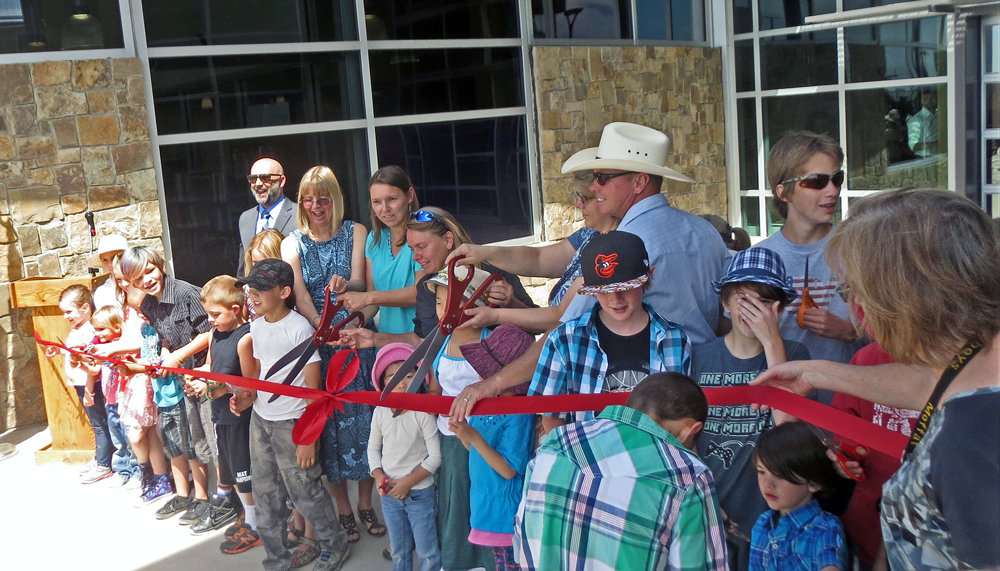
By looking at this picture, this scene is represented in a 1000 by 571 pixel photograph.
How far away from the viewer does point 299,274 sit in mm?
4254

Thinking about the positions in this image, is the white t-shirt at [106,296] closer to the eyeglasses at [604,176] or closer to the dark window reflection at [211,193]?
the dark window reflection at [211,193]

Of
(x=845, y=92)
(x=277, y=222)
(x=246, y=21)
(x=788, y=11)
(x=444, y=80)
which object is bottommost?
(x=277, y=222)

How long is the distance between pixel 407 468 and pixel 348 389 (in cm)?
111

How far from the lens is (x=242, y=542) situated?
4.23 m

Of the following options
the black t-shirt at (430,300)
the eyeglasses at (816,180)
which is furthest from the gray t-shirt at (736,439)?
the black t-shirt at (430,300)

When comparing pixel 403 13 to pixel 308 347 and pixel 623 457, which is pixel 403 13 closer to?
pixel 308 347

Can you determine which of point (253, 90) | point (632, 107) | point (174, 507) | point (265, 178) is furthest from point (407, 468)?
point (632, 107)

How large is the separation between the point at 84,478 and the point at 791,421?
192 inches

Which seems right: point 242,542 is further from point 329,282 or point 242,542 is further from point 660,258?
point 660,258

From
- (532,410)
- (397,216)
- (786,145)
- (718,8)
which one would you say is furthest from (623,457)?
(718,8)

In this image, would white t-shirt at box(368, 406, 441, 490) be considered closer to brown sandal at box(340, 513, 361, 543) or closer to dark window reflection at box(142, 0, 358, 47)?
brown sandal at box(340, 513, 361, 543)

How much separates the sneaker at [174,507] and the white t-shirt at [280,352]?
1368mm

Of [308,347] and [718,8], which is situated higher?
[718,8]

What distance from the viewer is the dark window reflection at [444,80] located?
24.5ft
